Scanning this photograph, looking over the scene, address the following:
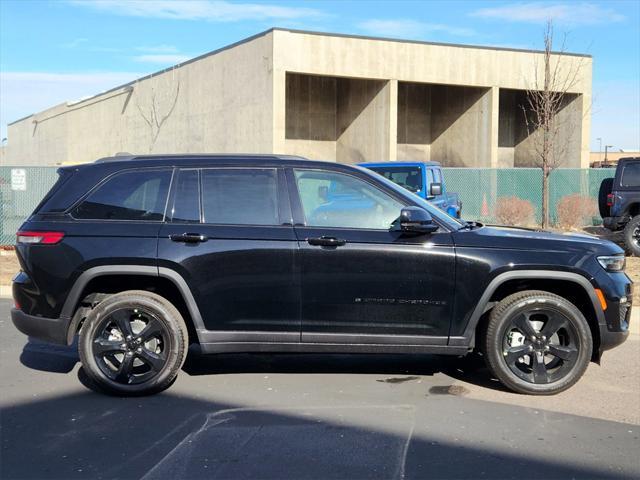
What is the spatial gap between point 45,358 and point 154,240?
234cm

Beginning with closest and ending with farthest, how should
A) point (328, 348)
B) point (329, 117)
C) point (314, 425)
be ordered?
point (314, 425) → point (328, 348) → point (329, 117)

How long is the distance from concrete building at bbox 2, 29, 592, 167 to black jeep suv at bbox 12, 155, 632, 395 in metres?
22.3

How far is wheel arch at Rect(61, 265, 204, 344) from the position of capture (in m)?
5.44

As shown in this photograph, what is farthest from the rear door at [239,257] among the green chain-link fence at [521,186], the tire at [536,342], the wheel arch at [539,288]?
the green chain-link fence at [521,186]

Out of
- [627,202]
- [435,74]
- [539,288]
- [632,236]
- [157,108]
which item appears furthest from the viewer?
[157,108]

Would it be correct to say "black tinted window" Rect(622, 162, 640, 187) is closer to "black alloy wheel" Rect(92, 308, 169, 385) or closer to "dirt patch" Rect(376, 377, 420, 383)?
"dirt patch" Rect(376, 377, 420, 383)

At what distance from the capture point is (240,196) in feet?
18.4

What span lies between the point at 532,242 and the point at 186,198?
9.15ft

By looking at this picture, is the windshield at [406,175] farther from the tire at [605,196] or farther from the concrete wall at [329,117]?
the concrete wall at [329,117]

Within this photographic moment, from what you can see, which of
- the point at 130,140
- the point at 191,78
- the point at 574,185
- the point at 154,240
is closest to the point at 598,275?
the point at 154,240

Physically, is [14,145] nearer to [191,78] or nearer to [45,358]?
[191,78]

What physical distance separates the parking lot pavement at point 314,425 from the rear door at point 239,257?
615 millimetres

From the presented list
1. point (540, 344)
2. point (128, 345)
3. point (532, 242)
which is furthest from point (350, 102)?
point (128, 345)

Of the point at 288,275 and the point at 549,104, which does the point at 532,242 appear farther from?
the point at 549,104
